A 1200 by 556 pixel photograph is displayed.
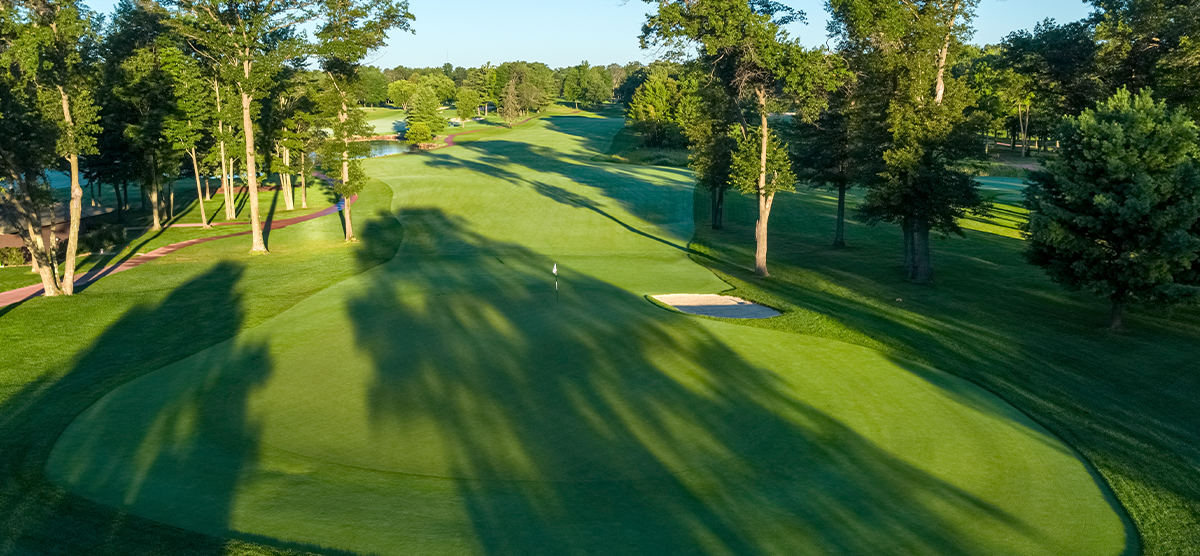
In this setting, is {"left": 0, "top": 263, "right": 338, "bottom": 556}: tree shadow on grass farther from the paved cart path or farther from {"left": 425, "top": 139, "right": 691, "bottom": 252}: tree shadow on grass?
{"left": 425, "top": 139, "right": 691, "bottom": 252}: tree shadow on grass

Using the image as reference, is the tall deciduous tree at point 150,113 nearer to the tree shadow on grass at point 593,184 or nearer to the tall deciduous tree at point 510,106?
the tree shadow on grass at point 593,184

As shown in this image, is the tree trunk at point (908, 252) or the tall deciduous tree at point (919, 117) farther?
the tree trunk at point (908, 252)

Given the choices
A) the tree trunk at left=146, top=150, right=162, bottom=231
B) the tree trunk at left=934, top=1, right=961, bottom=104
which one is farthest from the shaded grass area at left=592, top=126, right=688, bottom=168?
the tree trunk at left=146, top=150, right=162, bottom=231

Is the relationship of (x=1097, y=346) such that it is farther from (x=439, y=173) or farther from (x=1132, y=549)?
(x=439, y=173)

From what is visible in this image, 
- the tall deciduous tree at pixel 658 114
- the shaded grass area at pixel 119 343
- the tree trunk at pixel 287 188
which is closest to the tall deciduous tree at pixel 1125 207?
the shaded grass area at pixel 119 343

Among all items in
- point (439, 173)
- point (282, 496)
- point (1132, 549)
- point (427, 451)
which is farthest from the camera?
point (439, 173)

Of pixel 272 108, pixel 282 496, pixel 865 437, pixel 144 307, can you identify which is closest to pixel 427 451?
pixel 282 496

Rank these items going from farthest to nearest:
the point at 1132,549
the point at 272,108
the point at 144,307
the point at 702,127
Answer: the point at 272,108
the point at 702,127
the point at 144,307
the point at 1132,549
